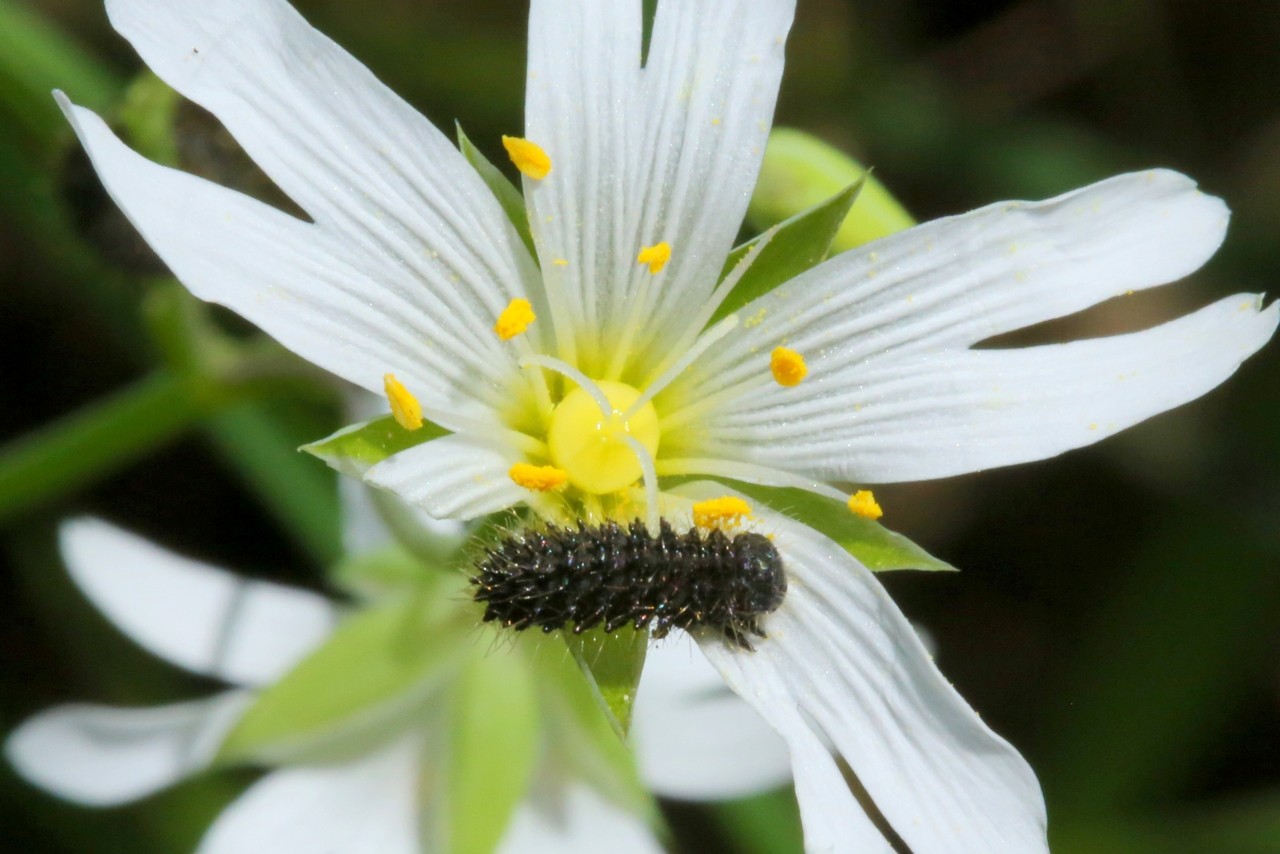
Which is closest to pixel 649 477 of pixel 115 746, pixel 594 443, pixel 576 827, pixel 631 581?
pixel 594 443

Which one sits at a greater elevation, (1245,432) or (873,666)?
(1245,432)

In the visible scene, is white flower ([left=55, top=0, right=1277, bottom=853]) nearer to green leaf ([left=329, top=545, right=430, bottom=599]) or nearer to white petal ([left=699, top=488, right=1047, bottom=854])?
white petal ([left=699, top=488, right=1047, bottom=854])

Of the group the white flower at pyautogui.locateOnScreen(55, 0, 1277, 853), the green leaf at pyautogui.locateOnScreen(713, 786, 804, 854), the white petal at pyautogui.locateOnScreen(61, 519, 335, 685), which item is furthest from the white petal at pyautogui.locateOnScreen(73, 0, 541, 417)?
the green leaf at pyautogui.locateOnScreen(713, 786, 804, 854)

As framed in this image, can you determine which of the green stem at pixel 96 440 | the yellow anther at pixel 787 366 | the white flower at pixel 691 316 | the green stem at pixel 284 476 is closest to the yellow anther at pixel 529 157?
the white flower at pixel 691 316

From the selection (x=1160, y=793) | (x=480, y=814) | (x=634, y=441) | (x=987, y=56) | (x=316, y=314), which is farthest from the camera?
(x=987, y=56)

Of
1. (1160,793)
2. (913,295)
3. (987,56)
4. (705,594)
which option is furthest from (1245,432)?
(705,594)

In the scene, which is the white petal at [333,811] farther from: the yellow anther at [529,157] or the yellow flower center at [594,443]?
the yellow anther at [529,157]

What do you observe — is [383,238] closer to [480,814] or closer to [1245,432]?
[480,814]
